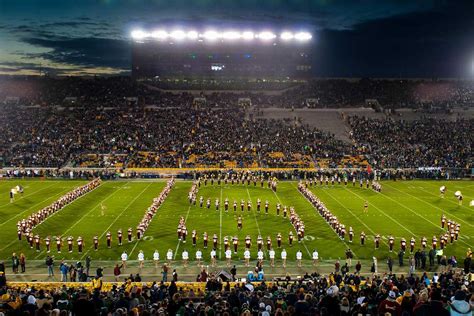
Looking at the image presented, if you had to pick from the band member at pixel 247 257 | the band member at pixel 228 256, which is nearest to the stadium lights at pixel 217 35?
the band member at pixel 228 256

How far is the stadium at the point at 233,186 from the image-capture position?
1098 cm

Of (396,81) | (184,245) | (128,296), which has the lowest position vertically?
(184,245)

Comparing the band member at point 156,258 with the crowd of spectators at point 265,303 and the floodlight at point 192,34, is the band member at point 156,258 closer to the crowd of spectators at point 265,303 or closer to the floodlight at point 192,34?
the crowd of spectators at point 265,303

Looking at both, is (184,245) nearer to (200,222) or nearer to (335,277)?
(200,222)

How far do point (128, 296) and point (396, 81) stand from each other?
2393 inches

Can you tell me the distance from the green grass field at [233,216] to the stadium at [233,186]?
13 centimetres

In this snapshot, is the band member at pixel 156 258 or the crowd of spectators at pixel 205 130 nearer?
the band member at pixel 156 258

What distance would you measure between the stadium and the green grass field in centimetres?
13

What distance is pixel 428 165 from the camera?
137 feet

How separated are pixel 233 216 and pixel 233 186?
10.2m

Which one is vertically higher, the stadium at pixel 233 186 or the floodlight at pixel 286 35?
the floodlight at pixel 286 35

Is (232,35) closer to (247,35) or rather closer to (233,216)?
(247,35)

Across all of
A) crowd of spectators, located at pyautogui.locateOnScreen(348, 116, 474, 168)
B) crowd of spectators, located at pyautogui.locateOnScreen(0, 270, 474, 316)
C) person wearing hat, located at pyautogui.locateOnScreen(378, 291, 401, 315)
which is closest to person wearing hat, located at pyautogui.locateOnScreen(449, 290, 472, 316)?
crowd of spectators, located at pyautogui.locateOnScreen(0, 270, 474, 316)

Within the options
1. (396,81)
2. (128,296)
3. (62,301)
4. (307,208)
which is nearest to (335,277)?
(128,296)
